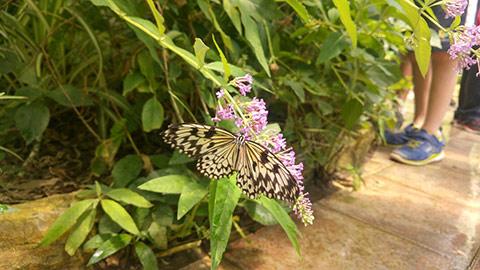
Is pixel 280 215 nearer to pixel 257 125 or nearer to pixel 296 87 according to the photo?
pixel 257 125

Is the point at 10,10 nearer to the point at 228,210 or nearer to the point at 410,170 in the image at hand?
the point at 228,210

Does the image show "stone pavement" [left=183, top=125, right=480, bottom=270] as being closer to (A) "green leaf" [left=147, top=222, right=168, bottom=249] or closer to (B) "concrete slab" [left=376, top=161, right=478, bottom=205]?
(B) "concrete slab" [left=376, top=161, right=478, bottom=205]

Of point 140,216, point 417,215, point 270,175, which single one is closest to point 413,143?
point 417,215

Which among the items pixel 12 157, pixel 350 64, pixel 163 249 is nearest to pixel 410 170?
pixel 350 64

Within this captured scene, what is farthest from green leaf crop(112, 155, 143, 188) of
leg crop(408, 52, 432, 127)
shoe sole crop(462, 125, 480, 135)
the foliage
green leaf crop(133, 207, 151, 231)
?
shoe sole crop(462, 125, 480, 135)

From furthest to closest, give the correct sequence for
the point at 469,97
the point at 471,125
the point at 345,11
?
the point at 471,125 → the point at 469,97 → the point at 345,11

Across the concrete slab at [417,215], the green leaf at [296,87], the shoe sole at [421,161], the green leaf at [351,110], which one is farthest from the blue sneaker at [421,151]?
the green leaf at [296,87]

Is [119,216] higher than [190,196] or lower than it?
lower
